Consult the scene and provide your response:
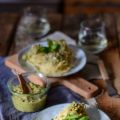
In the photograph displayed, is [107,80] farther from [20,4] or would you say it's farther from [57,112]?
[20,4]

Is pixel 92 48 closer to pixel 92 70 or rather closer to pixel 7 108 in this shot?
pixel 92 70

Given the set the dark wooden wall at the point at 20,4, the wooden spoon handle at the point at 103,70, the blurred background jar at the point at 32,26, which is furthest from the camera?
the dark wooden wall at the point at 20,4

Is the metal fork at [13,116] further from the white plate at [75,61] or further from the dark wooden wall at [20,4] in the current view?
the dark wooden wall at [20,4]

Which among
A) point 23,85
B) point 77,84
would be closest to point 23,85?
point 23,85

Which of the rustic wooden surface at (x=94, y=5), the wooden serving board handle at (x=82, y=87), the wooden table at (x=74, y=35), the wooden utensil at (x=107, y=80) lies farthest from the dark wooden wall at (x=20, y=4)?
the wooden serving board handle at (x=82, y=87)

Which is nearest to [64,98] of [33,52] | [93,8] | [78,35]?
[33,52]
